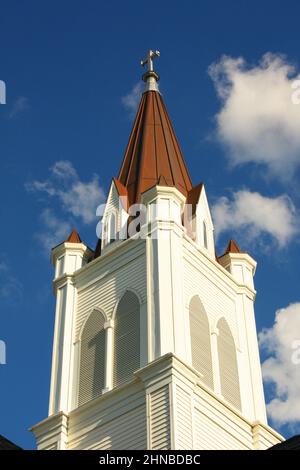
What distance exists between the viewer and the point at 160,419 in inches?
1284

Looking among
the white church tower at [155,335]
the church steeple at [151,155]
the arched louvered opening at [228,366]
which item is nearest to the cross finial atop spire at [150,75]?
the church steeple at [151,155]

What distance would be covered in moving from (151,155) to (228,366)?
1107 cm

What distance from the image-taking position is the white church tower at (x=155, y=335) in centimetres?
3375

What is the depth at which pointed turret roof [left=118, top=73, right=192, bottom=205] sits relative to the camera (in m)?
43.6

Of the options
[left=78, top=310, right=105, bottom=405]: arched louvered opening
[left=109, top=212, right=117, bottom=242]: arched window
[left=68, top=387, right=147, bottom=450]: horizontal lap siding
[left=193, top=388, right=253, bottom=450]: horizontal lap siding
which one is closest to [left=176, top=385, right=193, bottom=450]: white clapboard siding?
[left=193, top=388, right=253, bottom=450]: horizontal lap siding

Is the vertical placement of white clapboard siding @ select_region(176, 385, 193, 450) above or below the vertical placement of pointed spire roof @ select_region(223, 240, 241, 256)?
below

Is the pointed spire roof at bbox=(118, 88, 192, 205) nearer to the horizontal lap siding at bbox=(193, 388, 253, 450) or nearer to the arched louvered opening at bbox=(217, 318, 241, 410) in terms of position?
the arched louvered opening at bbox=(217, 318, 241, 410)

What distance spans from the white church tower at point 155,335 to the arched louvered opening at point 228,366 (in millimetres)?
45

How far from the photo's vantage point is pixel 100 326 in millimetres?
37969

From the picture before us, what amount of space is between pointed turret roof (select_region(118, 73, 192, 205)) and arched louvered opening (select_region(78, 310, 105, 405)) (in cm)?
630
